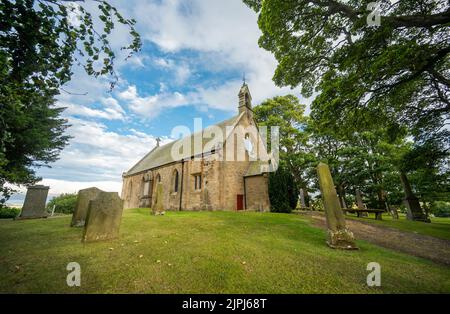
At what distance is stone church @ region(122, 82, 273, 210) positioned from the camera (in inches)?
667

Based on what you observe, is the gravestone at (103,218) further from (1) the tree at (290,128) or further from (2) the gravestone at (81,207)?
(1) the tree at (290,128)

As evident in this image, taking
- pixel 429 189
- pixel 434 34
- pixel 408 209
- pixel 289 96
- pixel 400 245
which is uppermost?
pixel 289 96

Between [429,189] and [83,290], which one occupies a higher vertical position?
[429,189]

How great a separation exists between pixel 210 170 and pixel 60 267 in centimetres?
1344

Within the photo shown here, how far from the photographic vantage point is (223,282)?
3395mm

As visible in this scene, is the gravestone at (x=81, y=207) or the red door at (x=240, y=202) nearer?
the gravestone at (x=81, y=207)

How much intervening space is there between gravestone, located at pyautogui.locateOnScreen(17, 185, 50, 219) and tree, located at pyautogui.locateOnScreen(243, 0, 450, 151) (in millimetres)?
16166

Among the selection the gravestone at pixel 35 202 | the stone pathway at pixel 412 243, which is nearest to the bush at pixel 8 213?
the gravestone at pixel 35 202

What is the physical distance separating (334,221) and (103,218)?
7.96 m

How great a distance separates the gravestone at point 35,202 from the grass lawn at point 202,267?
22.0 feet

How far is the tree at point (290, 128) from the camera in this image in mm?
23875

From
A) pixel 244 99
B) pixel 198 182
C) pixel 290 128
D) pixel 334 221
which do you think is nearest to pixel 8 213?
pixel 198 182

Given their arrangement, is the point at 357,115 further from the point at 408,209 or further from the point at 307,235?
the point at 408,209

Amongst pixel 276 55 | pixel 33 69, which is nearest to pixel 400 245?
pixel 276 55
